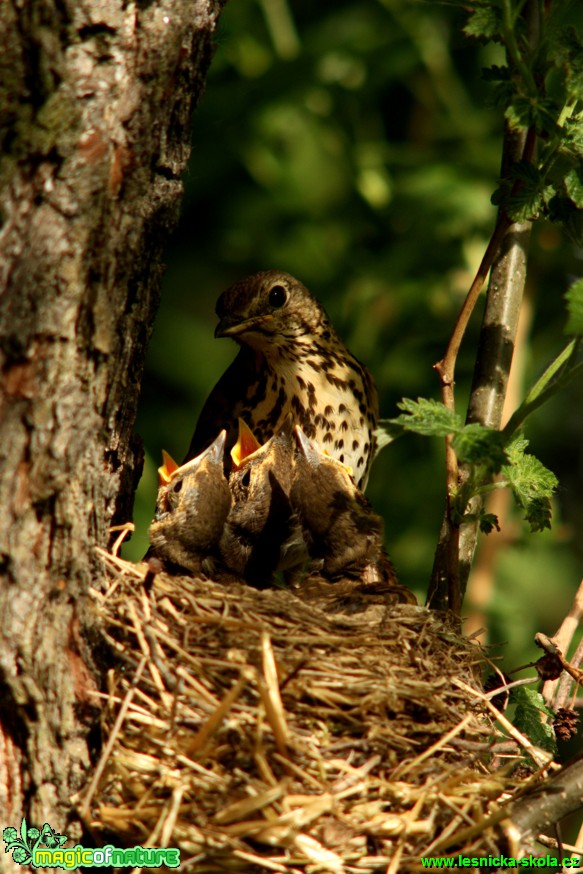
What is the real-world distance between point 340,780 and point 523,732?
0.80m

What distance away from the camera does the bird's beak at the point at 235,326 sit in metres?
4.22

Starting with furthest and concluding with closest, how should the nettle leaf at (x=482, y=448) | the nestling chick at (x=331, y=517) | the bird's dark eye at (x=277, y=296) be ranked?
the bird's dark eye at (x=277, y=296) → the nestling chick at (x=331, y=517) → the nettle leaf at (x=482, y=448)

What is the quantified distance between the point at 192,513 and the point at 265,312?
1.11 metres

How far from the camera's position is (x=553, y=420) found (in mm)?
6414

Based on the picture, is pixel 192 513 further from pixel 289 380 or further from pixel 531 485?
pixel 531 485

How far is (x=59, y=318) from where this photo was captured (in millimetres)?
2393

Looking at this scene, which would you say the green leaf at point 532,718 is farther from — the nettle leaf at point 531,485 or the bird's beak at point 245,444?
the bird's beak at point 245,444

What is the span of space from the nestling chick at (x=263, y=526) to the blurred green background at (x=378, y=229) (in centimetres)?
165

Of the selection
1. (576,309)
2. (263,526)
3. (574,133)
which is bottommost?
(263,526)

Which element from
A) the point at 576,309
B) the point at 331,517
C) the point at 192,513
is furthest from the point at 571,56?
the point at 192,513

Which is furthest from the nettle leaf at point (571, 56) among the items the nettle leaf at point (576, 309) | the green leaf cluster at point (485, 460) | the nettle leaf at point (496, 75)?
the green leaf cluster at point (485, 460)

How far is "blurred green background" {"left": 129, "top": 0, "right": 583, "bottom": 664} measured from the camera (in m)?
5.51

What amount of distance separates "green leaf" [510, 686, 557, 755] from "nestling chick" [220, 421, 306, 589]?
927 mm

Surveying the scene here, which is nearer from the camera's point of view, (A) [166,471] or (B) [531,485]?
(B) [531,485]
